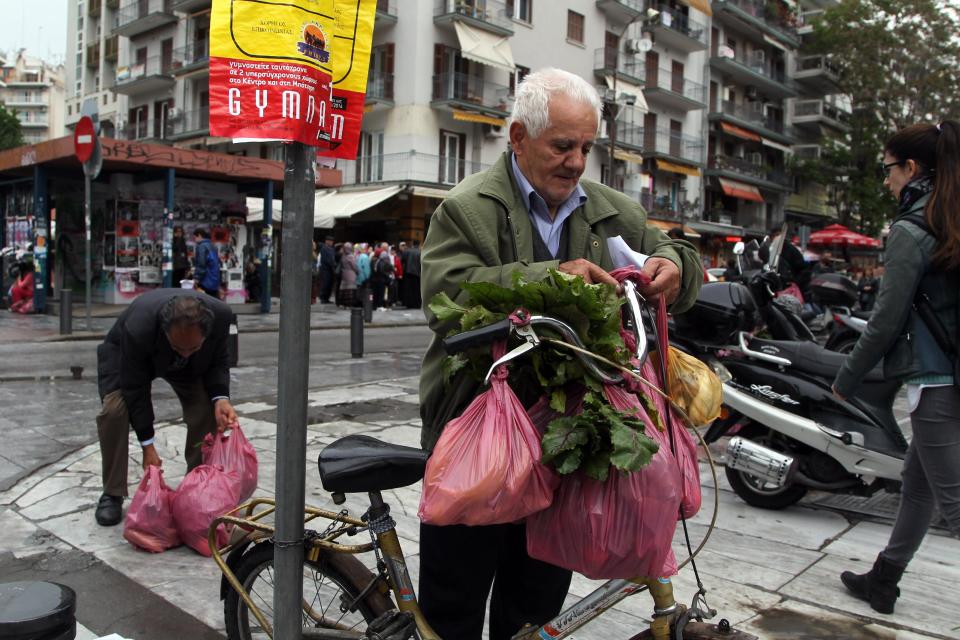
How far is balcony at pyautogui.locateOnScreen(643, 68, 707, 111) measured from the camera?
37281mm

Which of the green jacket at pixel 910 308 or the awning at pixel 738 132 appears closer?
the green jacket at pixel 910 308

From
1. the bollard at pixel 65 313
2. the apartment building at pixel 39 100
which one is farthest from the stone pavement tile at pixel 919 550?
the apartment building at pixel 39 100

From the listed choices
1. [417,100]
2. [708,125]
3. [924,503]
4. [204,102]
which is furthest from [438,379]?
[708,125]

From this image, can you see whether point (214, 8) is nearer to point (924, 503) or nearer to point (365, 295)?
point (924, 503)

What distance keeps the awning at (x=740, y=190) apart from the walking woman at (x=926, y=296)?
133 ft

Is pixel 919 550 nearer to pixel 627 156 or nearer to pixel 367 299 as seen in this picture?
pixel 367 299

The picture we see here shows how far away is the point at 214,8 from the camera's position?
1870mm

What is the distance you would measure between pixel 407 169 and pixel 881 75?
2093cm

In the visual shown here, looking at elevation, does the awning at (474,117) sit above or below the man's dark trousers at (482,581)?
above

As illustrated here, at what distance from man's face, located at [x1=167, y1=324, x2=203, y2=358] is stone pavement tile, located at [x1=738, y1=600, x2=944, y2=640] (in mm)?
2722

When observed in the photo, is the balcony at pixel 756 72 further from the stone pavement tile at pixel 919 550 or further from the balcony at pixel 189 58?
the stone pavement tile at pixel 919 550

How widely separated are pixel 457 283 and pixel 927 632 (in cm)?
264

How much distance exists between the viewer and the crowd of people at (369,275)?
19.6m

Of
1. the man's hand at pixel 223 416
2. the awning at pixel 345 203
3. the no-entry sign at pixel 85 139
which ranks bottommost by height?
the man's hand at pixel 223 416
